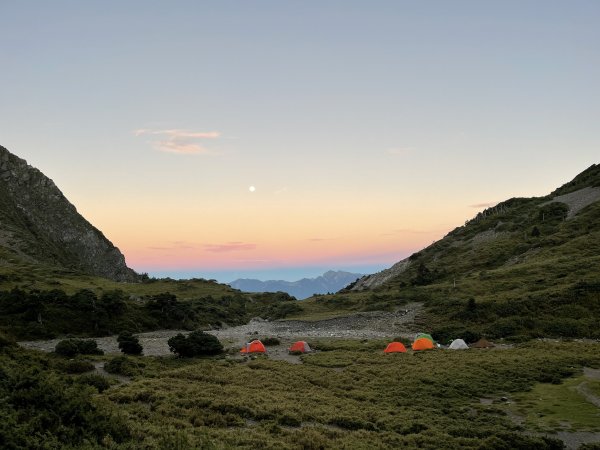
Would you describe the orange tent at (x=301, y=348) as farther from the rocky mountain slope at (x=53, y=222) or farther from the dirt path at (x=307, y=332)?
the rocky mountain slope at (x=53, y=222)

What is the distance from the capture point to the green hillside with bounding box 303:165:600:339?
183ft

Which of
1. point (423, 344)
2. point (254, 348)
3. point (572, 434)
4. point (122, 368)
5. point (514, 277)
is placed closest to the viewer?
point (572, 434)

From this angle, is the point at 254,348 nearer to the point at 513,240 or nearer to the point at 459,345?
the point at 459,345

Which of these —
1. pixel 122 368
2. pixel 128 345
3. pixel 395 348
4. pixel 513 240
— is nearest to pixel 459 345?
pixel 395 348

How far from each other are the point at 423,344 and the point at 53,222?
162113 millimetres

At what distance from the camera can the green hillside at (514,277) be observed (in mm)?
55656

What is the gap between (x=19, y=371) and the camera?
16.9 m

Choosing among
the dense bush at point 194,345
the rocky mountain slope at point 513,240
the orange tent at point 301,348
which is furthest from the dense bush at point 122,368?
the rocky mountain slope at point 513,240

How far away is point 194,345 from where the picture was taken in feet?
147

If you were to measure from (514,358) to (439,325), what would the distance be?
24.8 metres

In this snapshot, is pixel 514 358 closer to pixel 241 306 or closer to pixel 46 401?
pixel 46 401

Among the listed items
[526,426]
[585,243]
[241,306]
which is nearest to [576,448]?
[526,426]

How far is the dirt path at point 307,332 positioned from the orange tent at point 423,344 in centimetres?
1259

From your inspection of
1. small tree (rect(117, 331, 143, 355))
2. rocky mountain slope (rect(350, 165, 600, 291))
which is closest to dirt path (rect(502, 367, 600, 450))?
small tree (rect(117, 331, 143, 355))
